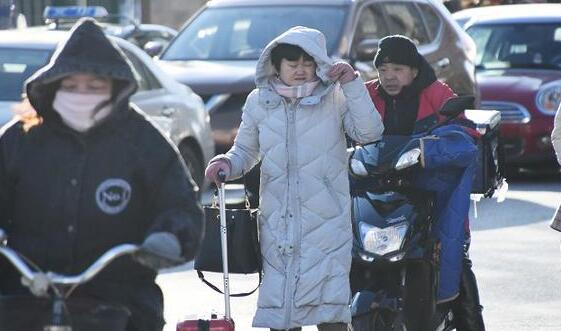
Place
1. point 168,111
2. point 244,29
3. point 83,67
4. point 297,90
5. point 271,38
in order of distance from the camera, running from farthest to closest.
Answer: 1. point 244,29
2. point 271,38
3. point 168,111
4. point 297,90
5. point 83,67

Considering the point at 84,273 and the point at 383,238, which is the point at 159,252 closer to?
the point at 84,273

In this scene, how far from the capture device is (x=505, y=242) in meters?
12.1

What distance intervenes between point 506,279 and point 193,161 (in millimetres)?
3632

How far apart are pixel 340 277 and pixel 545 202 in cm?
787

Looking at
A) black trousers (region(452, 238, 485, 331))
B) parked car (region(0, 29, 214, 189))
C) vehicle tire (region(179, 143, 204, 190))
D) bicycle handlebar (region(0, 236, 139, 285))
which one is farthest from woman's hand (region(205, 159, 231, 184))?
vehicle tire (region(179, 143, 204, 190))

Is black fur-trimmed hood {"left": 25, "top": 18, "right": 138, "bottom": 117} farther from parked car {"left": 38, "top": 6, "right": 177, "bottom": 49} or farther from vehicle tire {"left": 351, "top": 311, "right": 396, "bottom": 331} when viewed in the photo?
parked car {"left": 38, "top": 6, "right": 177, "bottom": 49}

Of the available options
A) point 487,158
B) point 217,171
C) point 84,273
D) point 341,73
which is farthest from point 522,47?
point 84,273

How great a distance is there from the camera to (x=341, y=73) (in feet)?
22.3

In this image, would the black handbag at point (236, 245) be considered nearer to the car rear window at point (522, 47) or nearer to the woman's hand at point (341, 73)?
the woman's hand at point (341, 73)

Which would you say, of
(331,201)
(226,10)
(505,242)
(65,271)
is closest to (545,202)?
(505,242)

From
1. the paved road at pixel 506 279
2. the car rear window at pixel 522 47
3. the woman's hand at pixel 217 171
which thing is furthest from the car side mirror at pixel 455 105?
the car rear window at pixel 522 47

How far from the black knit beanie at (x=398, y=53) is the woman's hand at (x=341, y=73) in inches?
29.1

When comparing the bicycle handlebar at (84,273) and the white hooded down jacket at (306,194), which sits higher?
the bicycle handlebar at (84,273)

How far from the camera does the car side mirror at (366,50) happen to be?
14492 millimetres
